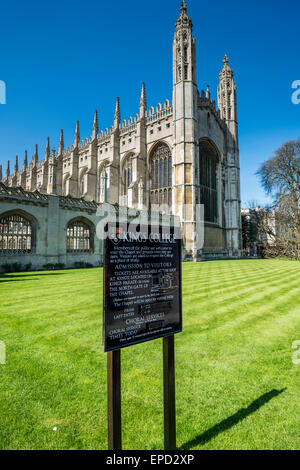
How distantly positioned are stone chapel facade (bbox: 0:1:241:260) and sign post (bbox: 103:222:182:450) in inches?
739

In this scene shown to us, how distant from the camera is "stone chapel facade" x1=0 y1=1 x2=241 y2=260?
26953 mm

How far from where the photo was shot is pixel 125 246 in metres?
2.07

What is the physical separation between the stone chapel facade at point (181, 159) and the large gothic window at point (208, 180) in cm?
10

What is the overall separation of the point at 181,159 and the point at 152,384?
26168 mm

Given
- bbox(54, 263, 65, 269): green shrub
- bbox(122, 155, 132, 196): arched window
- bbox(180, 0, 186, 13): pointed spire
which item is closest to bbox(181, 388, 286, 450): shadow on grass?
bbox(54, 263, 65, 269): green shrub

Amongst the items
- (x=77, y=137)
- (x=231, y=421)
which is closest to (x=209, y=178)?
(x=77, y=137)

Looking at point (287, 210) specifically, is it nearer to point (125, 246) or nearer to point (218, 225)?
point (218, 225)

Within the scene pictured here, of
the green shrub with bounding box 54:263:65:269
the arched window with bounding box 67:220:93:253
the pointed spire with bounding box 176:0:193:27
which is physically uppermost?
the pointed spire with bounding box 176:0:193:27

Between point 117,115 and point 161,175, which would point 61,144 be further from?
point 161,175

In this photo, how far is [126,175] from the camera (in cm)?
3459

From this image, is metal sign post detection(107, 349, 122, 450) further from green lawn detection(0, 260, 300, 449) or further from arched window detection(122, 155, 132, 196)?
arched window detection(122, 155, 132, 196)

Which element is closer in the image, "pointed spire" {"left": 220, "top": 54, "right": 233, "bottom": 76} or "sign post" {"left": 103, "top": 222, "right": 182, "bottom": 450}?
"sign post" {"left": 103, "top": 222, "right": 182, "bottom": 450}

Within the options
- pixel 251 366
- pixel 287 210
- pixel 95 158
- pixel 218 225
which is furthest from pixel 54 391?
pixel 95 158

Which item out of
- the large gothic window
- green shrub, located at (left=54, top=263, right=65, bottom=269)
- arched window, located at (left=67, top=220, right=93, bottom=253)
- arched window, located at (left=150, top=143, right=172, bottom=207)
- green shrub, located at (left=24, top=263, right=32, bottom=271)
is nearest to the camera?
green shrub, located at (left=24, top=263, right=32, bottom=271)
